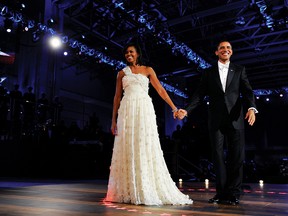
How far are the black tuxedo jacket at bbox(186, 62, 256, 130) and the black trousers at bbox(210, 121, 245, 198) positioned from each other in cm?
7

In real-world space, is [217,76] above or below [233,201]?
above

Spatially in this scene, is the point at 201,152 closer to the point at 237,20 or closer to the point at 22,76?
the point at 237,20

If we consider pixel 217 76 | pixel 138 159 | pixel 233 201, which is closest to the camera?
pixel 233 201

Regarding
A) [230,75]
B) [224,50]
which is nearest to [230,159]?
[230,75]

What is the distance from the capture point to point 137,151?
294cm

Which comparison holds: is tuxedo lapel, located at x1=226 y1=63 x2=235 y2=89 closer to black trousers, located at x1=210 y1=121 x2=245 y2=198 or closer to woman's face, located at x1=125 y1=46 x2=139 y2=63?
black trousers, located at x1=210 y1=121 x2=245 y2=198

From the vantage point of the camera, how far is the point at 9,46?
11.2 meters

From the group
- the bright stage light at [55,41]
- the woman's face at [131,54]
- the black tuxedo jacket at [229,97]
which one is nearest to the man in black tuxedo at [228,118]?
the black tuxedo jacket at [229,97]

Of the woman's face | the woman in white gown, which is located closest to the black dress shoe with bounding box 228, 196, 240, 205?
the woman in white gown

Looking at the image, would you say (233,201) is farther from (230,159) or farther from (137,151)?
(137,151)

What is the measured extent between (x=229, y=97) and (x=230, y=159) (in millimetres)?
578

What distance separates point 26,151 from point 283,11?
7.82 metres

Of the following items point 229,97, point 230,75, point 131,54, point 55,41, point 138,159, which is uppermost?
point 55,41

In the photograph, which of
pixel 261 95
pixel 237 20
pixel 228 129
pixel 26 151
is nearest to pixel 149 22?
pixel 237 20
